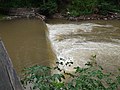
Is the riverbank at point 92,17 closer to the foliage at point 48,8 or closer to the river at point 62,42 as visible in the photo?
the foliage at point 48,8

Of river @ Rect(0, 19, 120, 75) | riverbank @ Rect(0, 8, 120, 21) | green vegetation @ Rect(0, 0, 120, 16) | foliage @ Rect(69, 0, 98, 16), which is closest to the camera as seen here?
river @ Rect(0, 19, 120, 75)

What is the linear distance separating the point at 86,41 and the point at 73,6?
8.82 metres

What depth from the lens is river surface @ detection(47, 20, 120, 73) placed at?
386 inches

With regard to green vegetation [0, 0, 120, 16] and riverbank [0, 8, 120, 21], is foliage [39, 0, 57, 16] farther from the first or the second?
riverbank [0, 8, 120, 21]

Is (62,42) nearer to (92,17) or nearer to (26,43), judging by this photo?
(26,43)

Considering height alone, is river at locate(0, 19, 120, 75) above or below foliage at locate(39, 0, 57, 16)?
below

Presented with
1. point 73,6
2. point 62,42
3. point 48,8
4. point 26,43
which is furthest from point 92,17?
point 26,43

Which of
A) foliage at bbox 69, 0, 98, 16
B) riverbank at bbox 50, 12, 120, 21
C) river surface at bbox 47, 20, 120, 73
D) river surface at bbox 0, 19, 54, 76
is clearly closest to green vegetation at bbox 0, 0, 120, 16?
foliage at bbox 69, 0, 98, 16

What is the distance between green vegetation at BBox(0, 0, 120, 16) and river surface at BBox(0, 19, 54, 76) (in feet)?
10.4

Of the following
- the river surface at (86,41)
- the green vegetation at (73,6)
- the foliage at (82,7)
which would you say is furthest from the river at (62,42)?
the green vegetation at (73,6)

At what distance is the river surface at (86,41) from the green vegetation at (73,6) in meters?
2.09

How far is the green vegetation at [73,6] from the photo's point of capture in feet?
67.2

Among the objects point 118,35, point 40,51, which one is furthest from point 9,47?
point 118,35

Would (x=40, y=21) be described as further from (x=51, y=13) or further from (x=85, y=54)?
(x=85, y=54)
